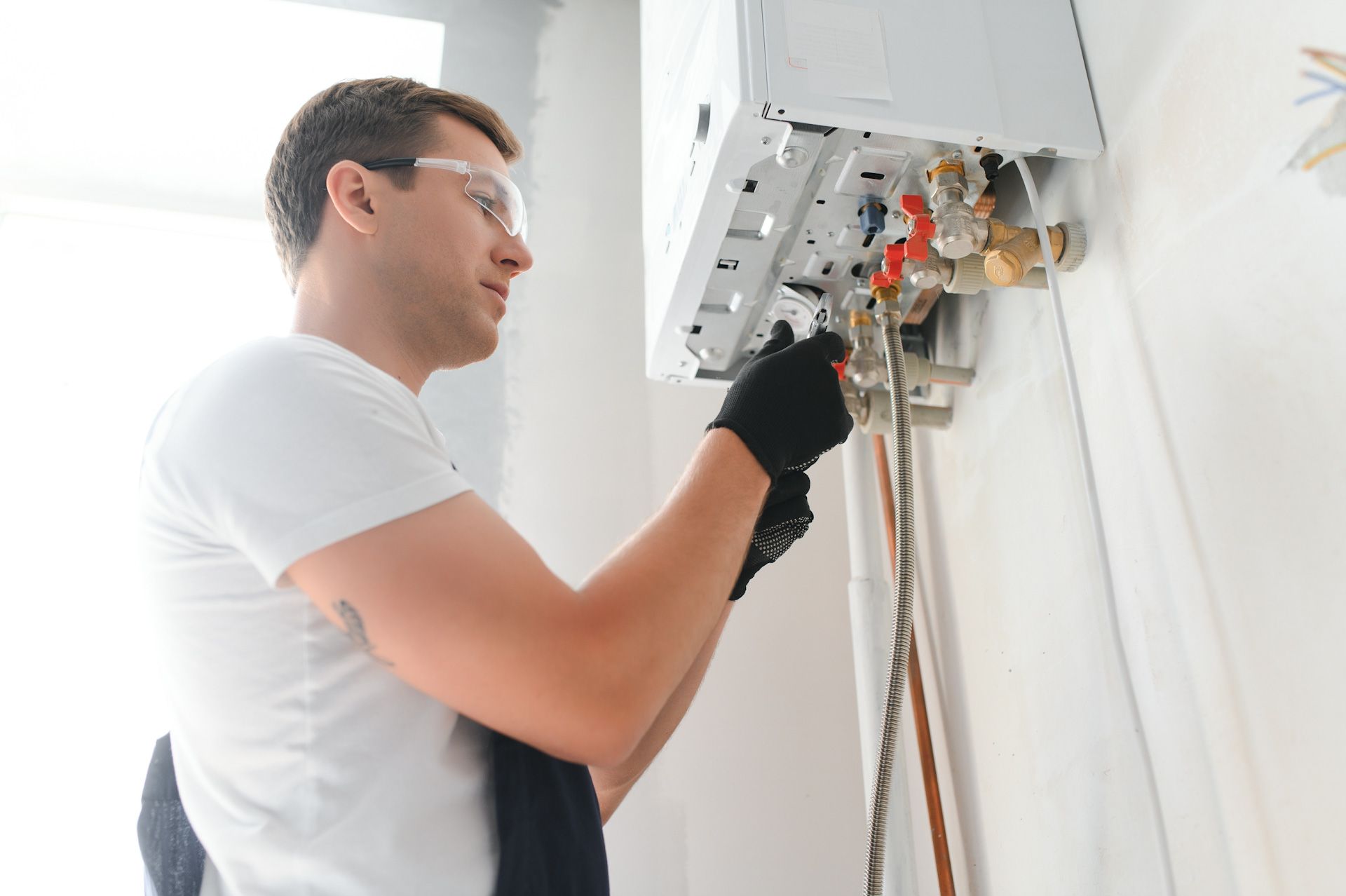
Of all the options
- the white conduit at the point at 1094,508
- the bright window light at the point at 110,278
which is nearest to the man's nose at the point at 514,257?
the white conduit at the point at 1094,508

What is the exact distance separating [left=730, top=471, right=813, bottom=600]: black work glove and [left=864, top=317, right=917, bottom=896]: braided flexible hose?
5.3 inches

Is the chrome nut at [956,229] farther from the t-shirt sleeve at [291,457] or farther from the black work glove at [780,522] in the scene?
the t-shirt sleeve at [291,457]

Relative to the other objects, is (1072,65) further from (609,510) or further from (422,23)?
(422,23)

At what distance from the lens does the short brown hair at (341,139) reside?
91cm

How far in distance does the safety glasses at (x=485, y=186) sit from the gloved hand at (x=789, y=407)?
0.30m

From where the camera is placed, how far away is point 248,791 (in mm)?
612

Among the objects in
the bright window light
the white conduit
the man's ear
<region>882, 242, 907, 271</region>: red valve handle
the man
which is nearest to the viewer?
the man

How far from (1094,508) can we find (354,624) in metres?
0.64

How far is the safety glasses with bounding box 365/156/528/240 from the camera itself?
90 cm

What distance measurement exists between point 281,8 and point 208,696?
5.43 feet

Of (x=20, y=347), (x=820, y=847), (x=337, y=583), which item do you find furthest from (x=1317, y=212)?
(x=20, y=347)

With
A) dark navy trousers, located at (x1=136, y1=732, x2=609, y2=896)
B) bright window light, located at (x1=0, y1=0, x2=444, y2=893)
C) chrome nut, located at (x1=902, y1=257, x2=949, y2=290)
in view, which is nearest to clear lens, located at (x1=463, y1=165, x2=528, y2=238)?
chrome nut, located at (x1=902, y1=257, x2=949, y2=290)

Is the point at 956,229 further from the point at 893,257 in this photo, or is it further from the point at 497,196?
the point at 497,196

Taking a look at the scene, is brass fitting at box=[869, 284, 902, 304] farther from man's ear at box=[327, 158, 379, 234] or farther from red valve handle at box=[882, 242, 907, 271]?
man's ear at box=[327, 158, 379, 234]
